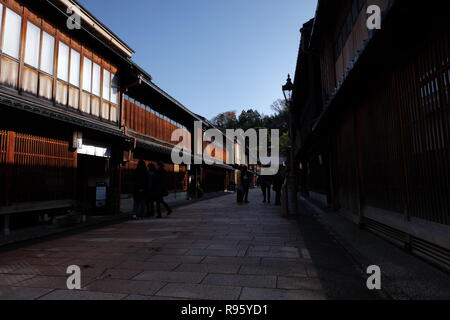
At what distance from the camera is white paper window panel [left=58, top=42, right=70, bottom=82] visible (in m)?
10.1

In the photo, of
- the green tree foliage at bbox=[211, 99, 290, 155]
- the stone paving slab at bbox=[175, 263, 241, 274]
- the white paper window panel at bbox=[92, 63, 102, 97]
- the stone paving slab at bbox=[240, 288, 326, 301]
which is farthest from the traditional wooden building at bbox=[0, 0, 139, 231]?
the green tree foliage at bbox=[211, 99, 290, 155]

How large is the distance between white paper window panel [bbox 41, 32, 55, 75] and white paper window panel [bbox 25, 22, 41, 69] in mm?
212

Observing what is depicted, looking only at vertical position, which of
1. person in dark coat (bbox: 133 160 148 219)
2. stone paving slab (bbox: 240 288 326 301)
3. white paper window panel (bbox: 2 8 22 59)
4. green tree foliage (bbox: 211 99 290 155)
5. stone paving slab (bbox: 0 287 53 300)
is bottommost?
stone paving slab (bbox: 0 287 53 300)

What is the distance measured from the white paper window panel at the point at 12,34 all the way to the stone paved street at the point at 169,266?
5706mm

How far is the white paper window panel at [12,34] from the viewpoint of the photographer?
26.3 feet

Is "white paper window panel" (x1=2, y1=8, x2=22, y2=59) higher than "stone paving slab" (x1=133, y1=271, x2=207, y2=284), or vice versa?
"white paper window panel" (x1=2, y1=8, x2=22, y2=59)

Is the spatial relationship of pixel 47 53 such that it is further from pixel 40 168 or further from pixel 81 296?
pixel 81 296

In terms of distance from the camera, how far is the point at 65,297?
3346 millimetres

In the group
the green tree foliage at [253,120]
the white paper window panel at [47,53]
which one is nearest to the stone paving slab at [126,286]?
the white paper window panel at [47,53]

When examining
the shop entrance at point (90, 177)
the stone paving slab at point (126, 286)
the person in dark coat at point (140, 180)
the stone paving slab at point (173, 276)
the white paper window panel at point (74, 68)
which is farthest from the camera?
the shop entrance at point (90, 177)

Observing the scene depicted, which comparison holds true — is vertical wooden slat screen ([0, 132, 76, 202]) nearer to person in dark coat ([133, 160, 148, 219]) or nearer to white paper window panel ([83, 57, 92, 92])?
person in dark coat ([133, 160, 148, 219])

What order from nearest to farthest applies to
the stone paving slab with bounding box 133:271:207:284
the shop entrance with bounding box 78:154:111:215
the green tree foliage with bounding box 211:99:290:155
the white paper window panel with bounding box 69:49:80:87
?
the stone paving slab with bounding box 133:271:207:284 → the white paper window panel with bounding box 69:49:80:87 → the shop entrance with bounding box 78:154:111:215 → the green tree foliage with bounding box 211:99:290:155

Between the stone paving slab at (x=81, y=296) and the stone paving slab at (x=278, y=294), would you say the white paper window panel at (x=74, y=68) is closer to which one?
the stone paving slab at (x=81, y=296)
